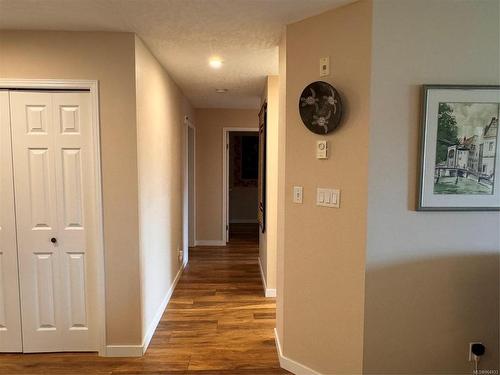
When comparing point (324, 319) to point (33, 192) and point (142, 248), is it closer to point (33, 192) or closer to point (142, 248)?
point (142, 248)

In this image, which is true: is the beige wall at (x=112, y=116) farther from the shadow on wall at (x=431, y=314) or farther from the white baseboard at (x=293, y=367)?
the shadow on wall at (x=431, y=314)

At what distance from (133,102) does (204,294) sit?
2232 millimetres

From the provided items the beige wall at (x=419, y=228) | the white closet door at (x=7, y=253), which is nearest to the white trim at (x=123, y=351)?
the white closet door at (x=7, y=253)

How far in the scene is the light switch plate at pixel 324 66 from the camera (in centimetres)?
186

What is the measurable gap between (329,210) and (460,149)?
0.79 metres

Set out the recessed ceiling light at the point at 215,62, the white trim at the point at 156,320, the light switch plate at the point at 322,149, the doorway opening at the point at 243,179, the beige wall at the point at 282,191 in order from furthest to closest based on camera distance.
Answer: the doorway opening at the point at 243,179
the recessed ceiling light at the point at 215,62
the white trim at the point at 156,320
the beige wall at the point at 282,191
the light switch plate at the point at 322,149

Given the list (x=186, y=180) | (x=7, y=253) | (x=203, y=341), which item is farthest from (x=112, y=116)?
(x=186, y=180)

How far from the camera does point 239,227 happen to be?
6.98 m

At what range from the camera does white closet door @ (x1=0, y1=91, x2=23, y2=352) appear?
2174mm

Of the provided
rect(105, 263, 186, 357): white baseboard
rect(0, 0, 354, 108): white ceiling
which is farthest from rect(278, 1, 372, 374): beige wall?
rect(105, 263, 186, 357): white baseboard

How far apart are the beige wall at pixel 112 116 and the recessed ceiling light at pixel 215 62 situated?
784mm

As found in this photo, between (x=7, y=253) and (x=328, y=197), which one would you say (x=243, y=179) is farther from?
(x=328, y=197)

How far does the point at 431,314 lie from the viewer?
180 cm

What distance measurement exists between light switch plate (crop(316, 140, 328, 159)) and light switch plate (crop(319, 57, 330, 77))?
0.41 meters
